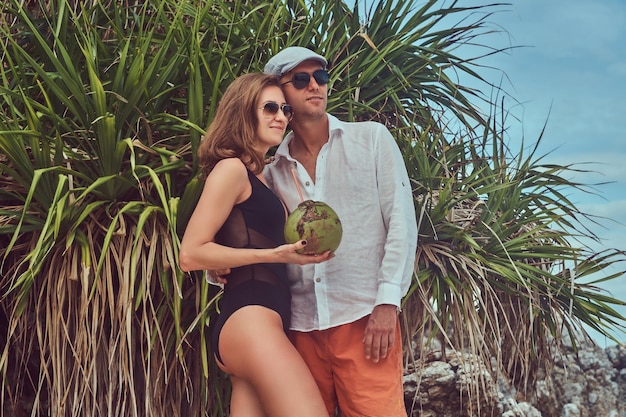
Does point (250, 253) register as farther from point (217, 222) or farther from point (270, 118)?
point (270, 118)

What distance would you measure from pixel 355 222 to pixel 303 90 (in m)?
0.52

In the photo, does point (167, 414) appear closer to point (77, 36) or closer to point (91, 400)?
point (91, 400)

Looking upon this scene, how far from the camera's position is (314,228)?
2.35 metres

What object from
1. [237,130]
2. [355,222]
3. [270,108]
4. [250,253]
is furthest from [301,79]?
[250,253]

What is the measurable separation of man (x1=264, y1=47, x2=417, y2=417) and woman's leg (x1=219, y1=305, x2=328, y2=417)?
370 mm

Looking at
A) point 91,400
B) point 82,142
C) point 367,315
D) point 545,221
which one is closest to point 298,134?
point 367,315

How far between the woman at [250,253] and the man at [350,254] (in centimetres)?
16

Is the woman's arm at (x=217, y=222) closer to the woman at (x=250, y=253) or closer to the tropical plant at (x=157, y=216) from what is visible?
the woman at (x=250, y=253)

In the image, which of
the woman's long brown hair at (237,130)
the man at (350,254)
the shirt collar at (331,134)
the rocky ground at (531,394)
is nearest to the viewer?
the woman's long brown hair at (237,130)

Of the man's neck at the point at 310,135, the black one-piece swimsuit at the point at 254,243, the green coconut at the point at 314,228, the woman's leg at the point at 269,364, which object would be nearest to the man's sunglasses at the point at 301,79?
the man's neck at the point at 310,135

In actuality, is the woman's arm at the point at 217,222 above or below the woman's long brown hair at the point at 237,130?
below

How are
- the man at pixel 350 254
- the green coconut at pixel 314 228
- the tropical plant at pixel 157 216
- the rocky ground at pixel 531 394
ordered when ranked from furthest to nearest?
1. the rocky ground at pixel 531 394
2. the tropical plant at pixel 157 216
3. the man at pixel 350 254
4. the green coconut at pixel 314 228

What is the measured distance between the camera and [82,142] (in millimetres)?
3836

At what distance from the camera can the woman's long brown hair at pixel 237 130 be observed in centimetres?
262
